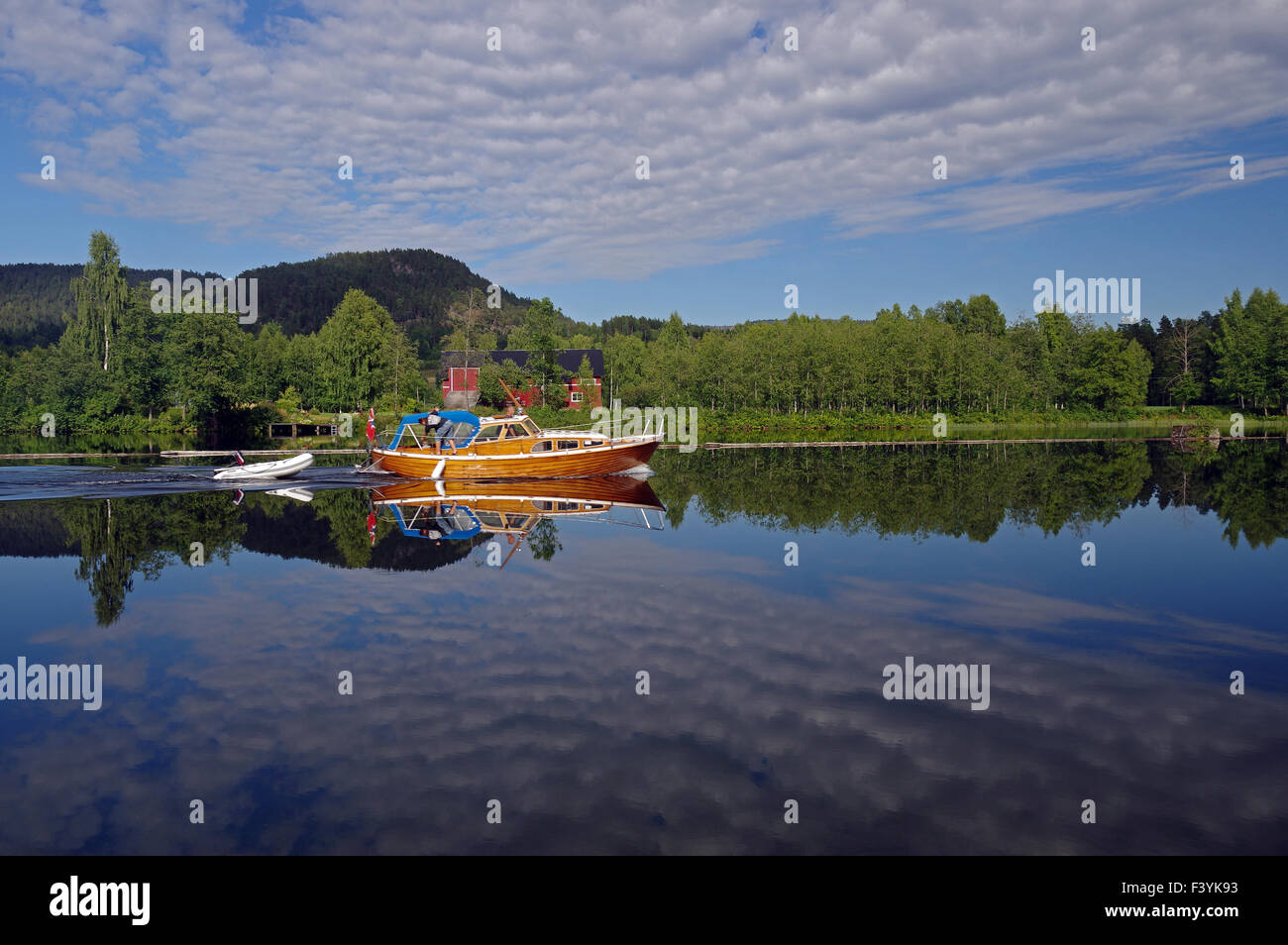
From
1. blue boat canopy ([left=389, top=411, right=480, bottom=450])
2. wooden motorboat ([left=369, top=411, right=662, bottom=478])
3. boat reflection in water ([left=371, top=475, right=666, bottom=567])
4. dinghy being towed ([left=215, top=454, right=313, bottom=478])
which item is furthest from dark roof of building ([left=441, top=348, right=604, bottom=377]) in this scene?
boat reflection in water ([left=371, top=475, right=666, bottom=567])

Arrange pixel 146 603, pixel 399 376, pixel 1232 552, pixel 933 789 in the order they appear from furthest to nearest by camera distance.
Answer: pixel 399 376 → pixel 1232 552 → pixel 146 603 → pixel 933 789

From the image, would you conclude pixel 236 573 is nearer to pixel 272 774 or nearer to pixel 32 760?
pixel 32 760

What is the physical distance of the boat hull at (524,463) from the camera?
38438 millimetres

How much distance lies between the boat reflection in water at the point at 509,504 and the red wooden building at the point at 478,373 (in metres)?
60.7

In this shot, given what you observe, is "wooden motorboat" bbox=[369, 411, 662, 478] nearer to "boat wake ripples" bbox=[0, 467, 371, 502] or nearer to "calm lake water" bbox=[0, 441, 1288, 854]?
"boat wake ripples" bbox=[0, 467, 371, 502]

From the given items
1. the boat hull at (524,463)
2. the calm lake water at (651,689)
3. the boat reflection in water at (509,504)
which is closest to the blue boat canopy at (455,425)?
the boat hull at (524,463)

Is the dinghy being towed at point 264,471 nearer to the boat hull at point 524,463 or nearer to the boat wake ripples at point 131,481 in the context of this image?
the boat wake ripples at point 131,481

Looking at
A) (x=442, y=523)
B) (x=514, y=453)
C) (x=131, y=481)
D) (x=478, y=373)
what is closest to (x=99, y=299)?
(x=478, y=373)

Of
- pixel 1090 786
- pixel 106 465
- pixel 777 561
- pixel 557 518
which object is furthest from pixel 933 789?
pixel 106 465

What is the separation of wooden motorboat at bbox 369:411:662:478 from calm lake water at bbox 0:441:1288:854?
14489 mm

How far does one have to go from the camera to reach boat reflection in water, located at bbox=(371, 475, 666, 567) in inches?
952

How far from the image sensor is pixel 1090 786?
307 inches

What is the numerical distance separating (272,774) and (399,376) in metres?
83.2

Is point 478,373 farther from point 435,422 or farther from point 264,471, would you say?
point 264,471
